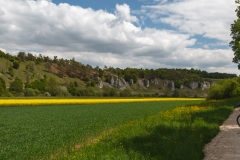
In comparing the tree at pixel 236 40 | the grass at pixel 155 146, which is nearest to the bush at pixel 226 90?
the tree at pixel 236 40

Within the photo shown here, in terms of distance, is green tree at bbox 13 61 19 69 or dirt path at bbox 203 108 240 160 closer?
dirt path at bbox 203 108 240 160

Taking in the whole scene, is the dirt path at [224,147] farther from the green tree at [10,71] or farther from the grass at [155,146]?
the green tree at [10,71]

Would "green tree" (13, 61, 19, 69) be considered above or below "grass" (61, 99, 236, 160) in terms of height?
above

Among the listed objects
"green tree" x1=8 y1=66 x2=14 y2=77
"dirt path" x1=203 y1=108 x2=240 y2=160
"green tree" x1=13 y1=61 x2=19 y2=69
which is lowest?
"dirt path" x1=203 y1=108 x2=240 y2=160

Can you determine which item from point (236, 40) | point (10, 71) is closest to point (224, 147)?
point (236, 40)

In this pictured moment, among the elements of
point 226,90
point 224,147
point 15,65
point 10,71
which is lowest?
point 224,147

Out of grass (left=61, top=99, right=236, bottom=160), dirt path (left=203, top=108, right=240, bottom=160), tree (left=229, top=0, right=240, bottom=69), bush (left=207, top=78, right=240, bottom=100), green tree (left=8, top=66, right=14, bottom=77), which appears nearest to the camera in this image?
grass (left=61, top=99, right=236, bottom=160)

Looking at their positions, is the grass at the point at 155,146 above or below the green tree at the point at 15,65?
below

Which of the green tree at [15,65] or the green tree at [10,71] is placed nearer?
the green tree at [10,71]

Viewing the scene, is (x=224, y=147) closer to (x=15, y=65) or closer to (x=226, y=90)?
(x=226, y=90)

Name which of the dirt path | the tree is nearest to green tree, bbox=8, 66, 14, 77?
the tree

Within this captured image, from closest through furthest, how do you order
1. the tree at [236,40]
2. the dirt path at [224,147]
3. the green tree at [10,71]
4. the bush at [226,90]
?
the dirt path at [224,147]
the tree at [236,40]
the bush at [226,90]
the green tree at [10,71]

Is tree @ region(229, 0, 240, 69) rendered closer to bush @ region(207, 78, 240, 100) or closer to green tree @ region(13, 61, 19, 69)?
bush @ region(207, 78, 240, 100)

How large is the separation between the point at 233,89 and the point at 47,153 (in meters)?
58.3
